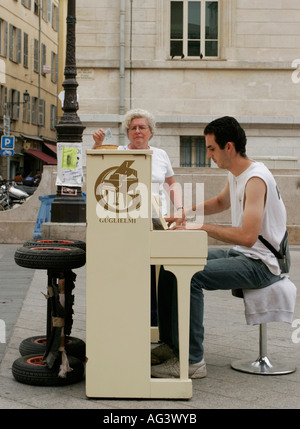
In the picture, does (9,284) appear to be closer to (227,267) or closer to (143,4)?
(227,267)

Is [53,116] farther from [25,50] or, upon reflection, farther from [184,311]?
A: [184,311]

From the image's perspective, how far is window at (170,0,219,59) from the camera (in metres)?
19.5

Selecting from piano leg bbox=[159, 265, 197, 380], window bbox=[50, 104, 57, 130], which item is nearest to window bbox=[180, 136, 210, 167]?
piano leg bbox=[159, 265, 197, 380]

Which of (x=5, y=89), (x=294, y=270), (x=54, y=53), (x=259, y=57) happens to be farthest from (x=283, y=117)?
(x=54, y=53)

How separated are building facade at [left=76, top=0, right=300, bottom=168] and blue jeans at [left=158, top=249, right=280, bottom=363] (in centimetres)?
1454

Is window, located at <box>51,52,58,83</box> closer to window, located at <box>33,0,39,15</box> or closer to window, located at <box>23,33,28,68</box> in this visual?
window, located at <box>33,0,39,15</box>

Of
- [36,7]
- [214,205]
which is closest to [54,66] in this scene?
[36,7]

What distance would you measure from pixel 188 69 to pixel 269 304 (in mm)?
15206

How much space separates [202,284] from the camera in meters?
4.48

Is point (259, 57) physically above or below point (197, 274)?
above

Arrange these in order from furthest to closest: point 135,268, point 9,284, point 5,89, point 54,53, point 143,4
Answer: point 54,53, point 5,89, point 143,4, point 9,284, point 135,268

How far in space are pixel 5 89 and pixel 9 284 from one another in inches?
1434

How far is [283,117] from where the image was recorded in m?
19.3

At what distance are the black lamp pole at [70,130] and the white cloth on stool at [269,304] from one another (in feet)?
26.7
